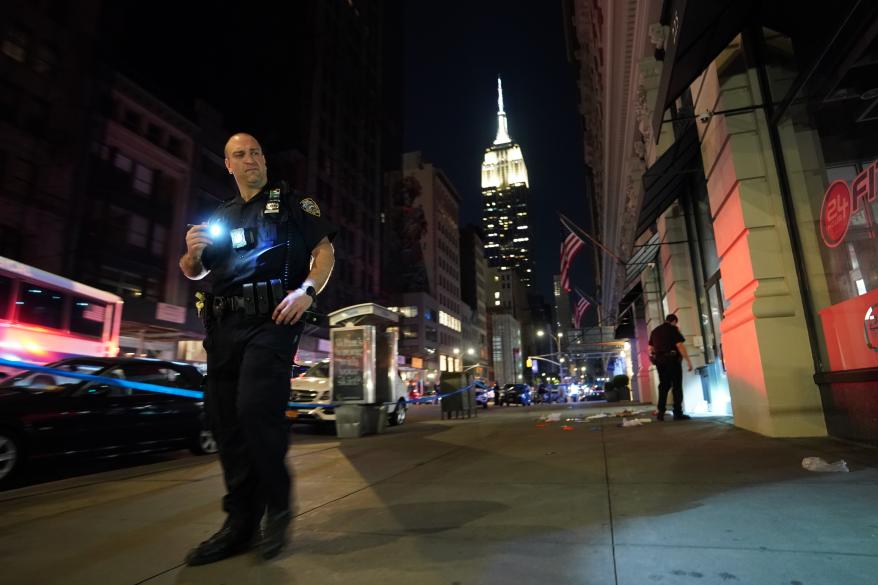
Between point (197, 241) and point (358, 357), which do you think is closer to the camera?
point (197, 241)

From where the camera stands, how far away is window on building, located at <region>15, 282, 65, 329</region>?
953 cm

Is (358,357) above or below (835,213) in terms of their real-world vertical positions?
below

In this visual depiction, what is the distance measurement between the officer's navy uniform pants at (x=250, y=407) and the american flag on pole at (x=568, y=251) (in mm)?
17787

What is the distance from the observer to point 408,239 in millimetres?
91688

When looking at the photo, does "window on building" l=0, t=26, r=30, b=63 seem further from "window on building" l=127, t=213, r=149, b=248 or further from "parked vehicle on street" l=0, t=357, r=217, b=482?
"parked vehicle on street" l=0, t=357, r=217, b=482

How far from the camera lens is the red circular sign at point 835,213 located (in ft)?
16.0

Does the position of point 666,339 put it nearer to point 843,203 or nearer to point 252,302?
point 843,203

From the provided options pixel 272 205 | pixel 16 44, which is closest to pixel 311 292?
pixel 272 205

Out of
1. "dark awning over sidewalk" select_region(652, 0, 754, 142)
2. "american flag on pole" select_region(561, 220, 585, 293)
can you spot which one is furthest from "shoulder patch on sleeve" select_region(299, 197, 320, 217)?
"american flag on pole" select_region(561, 220, 585, 293)

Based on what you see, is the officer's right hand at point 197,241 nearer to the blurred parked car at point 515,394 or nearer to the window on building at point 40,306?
the window on building at point 40,306

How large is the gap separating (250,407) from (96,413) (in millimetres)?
5924

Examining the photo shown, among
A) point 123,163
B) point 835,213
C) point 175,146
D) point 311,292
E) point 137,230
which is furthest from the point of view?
point 175,146

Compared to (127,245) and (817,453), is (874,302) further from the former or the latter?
(127,245)

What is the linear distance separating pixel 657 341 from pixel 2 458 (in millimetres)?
9729
